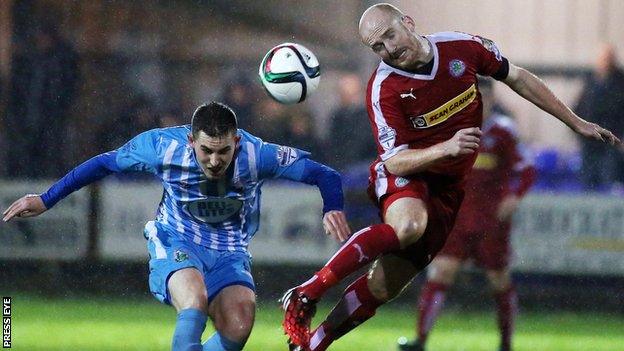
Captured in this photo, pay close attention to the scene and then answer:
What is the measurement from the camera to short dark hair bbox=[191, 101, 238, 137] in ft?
21.6

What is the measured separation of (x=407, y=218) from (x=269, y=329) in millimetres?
3777

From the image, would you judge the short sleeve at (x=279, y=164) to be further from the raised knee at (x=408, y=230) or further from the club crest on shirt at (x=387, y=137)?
the raised knee at (x=408, y=230)

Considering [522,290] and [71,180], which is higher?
[71,180]

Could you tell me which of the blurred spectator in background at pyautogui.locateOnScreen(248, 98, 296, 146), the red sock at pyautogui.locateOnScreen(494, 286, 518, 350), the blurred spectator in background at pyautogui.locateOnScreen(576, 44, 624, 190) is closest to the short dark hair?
the red sock at pyautogui.locateOnScreen(494, 286, 518, 350)

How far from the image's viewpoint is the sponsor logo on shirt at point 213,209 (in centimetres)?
694

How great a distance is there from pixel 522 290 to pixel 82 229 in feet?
12.2

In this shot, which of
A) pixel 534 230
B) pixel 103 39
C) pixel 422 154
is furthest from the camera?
pixel 103 39

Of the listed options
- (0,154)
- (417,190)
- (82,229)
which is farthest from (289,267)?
(417,190)

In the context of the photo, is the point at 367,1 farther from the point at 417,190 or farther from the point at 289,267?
the point at 417,190

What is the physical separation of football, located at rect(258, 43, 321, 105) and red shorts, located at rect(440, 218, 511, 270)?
8.24 ft

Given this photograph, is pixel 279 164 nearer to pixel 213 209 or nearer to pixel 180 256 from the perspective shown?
pixel 213 209

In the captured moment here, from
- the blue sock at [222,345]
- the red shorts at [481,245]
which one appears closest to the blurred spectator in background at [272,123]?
the red shorts at [481,245]

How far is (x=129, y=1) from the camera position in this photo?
1272 cm

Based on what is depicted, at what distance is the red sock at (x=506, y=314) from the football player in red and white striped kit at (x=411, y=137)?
83.8 inches
